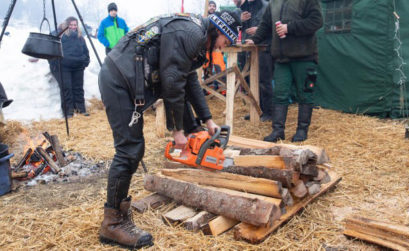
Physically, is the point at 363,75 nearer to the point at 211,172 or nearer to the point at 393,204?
the point at 393,204

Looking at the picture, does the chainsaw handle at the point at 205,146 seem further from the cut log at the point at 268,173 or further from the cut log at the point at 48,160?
the cut log at the point at 48,160

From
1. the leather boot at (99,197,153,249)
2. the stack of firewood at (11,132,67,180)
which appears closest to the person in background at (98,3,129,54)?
the stack of firewood at (11,132,67,180)

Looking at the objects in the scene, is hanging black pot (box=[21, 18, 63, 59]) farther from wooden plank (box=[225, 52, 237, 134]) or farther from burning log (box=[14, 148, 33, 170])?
wooden plank (box=[225, 52, 237, 134])

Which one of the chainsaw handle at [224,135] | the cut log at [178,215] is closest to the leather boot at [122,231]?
the cut log at [178,215]

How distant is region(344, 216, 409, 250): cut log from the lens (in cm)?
237

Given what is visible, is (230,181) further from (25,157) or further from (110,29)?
(110,29)

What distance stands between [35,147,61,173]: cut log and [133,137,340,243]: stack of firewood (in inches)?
63.8

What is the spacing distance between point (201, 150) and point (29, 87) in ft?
25.4

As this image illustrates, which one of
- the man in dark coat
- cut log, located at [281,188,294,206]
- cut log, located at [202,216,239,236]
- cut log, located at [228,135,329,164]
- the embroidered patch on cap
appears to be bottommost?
cut log, located at [202,216,239,236]

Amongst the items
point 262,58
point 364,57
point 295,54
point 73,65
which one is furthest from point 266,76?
point 73,65

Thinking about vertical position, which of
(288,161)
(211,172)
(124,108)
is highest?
(124,108)

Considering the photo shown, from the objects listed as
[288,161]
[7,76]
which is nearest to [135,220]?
[288,161]

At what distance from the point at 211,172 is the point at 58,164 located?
7.93ft

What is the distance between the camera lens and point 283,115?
17.2ft
